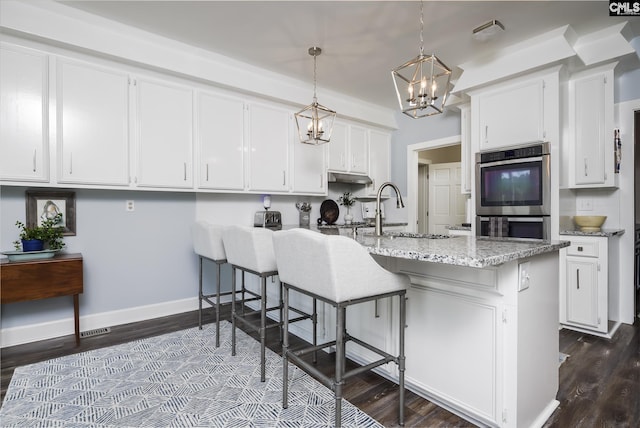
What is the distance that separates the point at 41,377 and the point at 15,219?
51.7 inches

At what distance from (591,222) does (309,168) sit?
9.82ft

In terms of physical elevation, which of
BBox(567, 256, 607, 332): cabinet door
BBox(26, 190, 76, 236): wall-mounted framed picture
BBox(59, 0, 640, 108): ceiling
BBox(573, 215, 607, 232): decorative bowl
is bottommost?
BBox(567, 256, 607, 332): cabinet door

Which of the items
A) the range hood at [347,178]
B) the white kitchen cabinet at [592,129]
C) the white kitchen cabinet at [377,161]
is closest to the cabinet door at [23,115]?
the range hood at [347,178]

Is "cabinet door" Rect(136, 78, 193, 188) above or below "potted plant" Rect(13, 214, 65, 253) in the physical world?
above

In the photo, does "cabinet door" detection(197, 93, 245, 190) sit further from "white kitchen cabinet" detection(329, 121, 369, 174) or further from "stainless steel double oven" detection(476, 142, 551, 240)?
"stainless steel double oven" detection(476, 142, 551, 240)

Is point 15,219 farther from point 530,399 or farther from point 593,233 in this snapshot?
point 593,233

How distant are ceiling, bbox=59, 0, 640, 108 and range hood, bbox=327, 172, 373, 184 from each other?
142cm

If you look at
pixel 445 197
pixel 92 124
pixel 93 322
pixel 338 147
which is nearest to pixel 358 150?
pixel 338 147

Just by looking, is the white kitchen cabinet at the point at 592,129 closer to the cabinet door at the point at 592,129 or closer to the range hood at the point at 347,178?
the cabinet door at the point at 592,129

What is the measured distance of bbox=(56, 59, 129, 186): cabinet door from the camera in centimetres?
260

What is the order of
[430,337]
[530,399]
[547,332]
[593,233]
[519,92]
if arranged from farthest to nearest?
[519,92], [593,233], [430,337], [547,332], [530,399]

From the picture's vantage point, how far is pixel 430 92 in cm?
189

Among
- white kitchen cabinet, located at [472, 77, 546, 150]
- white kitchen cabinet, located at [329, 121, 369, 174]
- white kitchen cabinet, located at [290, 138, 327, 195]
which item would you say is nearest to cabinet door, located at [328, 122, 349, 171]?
white kitchen cabinet, located at [329, 121, 369, 174]

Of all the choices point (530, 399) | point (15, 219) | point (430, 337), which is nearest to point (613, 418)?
point (530, 399)
